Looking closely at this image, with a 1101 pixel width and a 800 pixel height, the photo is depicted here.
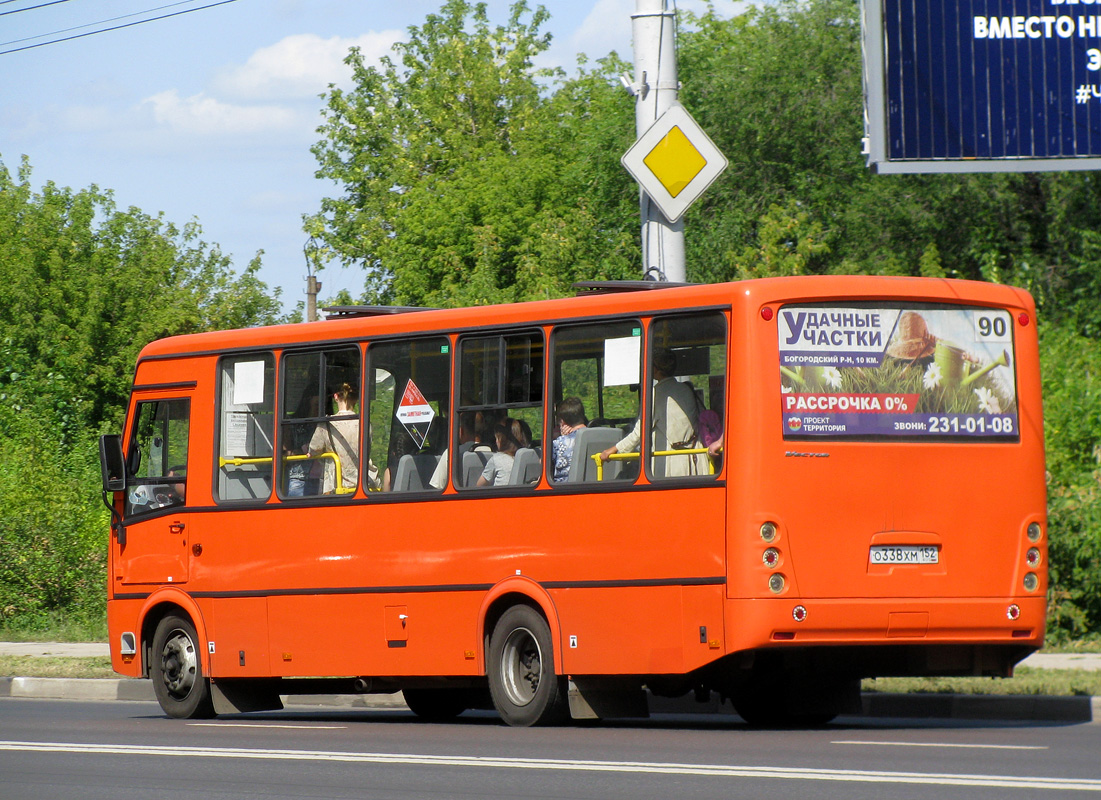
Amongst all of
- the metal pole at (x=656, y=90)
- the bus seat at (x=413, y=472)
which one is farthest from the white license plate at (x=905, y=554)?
the metal pole at (x=656, y=90)

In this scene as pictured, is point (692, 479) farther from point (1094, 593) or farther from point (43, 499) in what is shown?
point (43, 499)

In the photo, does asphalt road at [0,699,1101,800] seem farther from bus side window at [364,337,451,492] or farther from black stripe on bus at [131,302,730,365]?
black stripe on bus at [131,302,730,365]

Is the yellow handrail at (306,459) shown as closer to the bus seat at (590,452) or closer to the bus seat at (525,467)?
the bus seat at (525,467)

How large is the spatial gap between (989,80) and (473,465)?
8323mm

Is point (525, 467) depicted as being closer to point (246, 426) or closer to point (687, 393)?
point (687, 393)

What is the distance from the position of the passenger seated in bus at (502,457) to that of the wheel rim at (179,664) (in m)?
3.33

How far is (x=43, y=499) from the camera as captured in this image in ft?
86.4

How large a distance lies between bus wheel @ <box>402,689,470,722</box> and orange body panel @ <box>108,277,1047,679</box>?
4.33ft

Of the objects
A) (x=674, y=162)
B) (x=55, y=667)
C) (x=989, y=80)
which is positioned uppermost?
(x=989, y=80)

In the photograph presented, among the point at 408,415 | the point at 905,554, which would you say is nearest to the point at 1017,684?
the point at 905,554

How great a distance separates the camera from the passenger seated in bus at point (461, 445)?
12672 mm

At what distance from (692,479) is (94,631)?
14359mm

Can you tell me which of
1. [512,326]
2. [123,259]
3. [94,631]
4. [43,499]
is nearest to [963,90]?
[512,326]

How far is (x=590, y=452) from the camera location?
1193 centimetres
